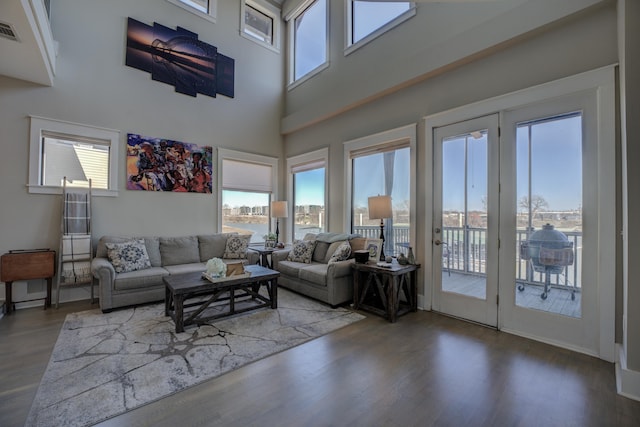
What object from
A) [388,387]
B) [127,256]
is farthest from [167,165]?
[388,387]

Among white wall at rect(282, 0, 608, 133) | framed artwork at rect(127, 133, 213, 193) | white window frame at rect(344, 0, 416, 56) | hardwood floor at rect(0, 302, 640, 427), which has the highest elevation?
white window frame at rect(344, 0, 416, 56)

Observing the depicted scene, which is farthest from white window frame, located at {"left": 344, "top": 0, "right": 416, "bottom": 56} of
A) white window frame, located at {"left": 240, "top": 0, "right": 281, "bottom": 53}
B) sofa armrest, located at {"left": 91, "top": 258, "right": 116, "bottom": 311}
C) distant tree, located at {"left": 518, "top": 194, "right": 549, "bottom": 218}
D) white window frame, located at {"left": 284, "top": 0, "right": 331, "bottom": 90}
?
sofa armrest, located at {"left": 91, "top": 258, "right": 116, "bottom": 311}

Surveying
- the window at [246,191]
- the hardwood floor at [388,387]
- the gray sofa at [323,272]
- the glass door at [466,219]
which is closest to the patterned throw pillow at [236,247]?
the window at [246,191]

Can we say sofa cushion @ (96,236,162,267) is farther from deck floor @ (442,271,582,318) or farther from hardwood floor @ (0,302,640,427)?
deck floor @ (442,271,582,318)

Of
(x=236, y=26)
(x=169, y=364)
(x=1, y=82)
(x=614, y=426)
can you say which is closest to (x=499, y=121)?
(x=614, y=426)

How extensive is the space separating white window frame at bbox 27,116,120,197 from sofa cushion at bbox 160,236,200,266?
1.06m

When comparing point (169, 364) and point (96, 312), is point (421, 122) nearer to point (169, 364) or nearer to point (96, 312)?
point (169, 364)

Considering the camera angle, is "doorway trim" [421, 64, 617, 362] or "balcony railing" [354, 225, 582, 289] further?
"balcony railing" [354, 225, 582, 289]

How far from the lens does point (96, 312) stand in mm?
3455

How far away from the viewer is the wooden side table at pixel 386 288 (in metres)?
3.24

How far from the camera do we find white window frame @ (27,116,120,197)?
12.0 feet

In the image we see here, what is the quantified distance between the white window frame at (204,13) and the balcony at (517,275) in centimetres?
514

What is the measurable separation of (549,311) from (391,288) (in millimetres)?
1490

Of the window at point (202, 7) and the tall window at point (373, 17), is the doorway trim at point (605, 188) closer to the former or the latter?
Result: the tall window at point (373, 17)
